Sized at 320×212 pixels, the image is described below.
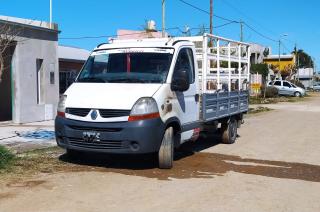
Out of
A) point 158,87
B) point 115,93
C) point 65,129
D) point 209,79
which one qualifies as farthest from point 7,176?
point 209,79

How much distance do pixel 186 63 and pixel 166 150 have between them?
206cm

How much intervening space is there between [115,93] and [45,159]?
2.33 metres

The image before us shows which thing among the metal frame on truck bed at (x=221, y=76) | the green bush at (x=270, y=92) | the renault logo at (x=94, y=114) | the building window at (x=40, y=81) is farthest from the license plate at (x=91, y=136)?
the green bush at (x=270, y=92)

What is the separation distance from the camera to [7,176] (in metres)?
8.09

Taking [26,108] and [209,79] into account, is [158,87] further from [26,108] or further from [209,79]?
[26,108]

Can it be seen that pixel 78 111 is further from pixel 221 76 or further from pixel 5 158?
pixel 221 76

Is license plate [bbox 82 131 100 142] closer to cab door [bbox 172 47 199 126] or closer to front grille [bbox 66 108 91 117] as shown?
front grille [bbox 66 108 91 117]

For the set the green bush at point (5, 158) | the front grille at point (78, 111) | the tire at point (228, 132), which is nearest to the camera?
the front grille at point (78, 111)

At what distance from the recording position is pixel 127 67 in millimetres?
9422

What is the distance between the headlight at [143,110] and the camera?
8.25 metres

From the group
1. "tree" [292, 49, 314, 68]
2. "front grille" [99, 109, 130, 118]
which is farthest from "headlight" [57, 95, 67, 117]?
"tree" [292, 49, 314, 68]

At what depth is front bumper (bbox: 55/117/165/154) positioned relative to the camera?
8250 millimetres

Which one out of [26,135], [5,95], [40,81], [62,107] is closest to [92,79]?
[62,107]

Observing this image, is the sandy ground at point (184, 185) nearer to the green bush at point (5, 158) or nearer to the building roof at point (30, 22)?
the green bush at point (5, 158)
